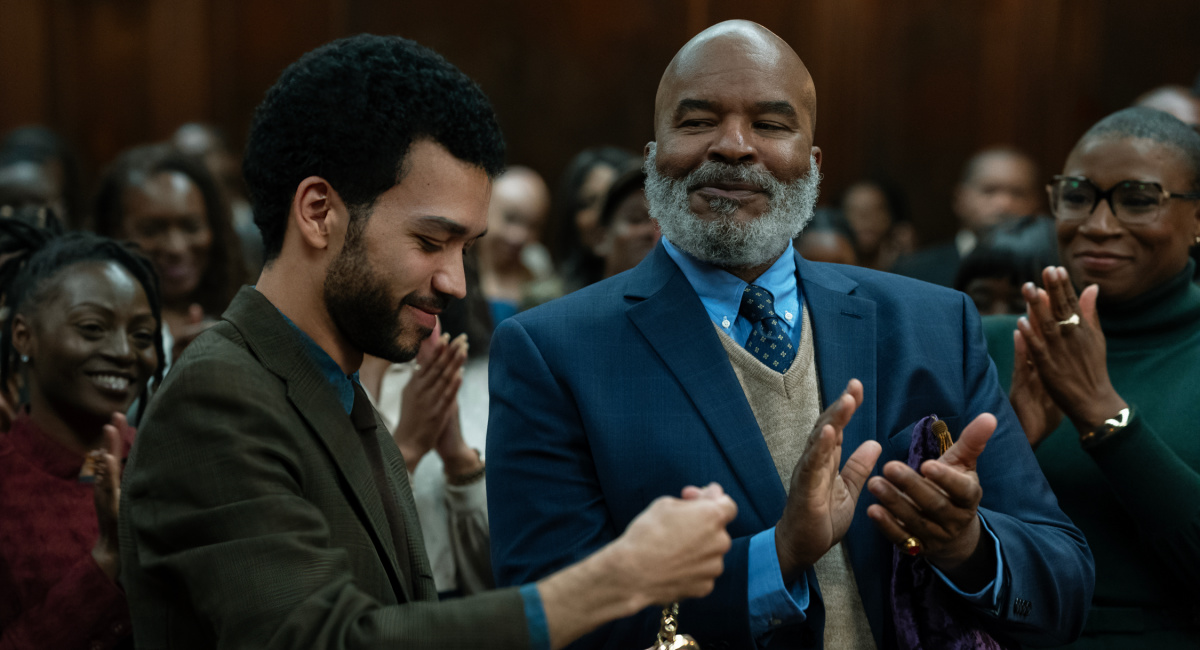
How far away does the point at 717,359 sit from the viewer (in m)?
1.87

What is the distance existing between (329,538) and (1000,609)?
1.07 m

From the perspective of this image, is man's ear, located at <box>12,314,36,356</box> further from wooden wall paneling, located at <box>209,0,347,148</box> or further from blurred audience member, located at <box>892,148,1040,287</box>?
wooden wall paneling, located at <box>209,0,347,148</box>

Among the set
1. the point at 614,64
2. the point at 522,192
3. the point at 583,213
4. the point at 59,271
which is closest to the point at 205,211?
the point at 59,271

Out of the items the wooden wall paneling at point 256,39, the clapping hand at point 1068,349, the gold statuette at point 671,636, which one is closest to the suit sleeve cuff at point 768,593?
the gold statuette at point 671,636

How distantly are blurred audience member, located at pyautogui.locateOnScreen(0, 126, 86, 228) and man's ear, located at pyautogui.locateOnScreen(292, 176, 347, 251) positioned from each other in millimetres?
2679

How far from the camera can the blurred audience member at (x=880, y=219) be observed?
235 inches

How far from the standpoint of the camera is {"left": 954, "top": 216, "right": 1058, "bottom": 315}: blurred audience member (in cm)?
315

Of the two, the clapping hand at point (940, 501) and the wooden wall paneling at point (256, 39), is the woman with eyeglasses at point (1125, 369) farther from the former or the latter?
the wooden wall paneling at point (256, 39)

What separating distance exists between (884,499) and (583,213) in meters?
3.08

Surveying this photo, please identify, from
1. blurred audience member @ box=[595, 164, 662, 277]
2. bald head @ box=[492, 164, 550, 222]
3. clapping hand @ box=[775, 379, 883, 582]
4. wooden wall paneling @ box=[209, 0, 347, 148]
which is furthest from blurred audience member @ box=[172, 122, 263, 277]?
clapping hand @ box=[775, 379, 883, 582]

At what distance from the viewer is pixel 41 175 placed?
175 inches

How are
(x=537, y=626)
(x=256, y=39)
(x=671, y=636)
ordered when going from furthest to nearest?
(x=256, y=39) → (x=671, y=636) → (x=537, y=626)

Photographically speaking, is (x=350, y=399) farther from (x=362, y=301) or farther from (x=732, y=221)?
(x=732, y=221)

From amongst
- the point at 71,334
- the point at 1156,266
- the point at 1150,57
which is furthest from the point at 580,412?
the point at 1150,57
